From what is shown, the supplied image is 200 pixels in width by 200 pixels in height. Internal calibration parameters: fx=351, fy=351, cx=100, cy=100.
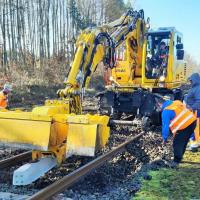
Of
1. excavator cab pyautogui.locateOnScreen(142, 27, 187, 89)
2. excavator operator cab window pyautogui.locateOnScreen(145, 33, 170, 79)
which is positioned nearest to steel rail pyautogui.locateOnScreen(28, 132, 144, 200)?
excavator cab pyautogui.locateOnScreen(142, 27, 187, 89)

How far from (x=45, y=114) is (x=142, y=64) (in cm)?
612

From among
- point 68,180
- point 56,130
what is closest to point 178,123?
point 56,130

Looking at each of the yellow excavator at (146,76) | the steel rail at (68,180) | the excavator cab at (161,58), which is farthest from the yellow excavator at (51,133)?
the excavator cab at (161,58)

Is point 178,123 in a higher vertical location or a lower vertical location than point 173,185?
higher

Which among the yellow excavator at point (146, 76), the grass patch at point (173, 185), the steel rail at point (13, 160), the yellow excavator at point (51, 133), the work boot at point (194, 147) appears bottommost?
the grass patch at point (173, 185)

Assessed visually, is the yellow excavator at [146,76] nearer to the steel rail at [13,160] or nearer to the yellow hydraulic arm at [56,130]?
the yellow hydraulic arm at [56,130]

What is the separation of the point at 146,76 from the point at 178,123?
4454 millimetres

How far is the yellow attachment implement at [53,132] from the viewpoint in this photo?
19.0ft

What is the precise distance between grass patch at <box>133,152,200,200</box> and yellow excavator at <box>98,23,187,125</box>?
13.3ft

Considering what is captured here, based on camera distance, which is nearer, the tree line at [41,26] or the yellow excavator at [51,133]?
the yellow excavator at [51,133]

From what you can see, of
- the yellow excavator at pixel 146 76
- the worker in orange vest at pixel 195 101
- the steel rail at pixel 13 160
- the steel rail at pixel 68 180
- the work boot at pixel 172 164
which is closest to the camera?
the steel rail at pixel 68 180

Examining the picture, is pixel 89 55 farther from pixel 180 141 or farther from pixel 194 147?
pixel 194 147

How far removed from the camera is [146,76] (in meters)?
11.6

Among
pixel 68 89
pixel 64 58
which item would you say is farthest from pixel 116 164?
pixel 64 58
